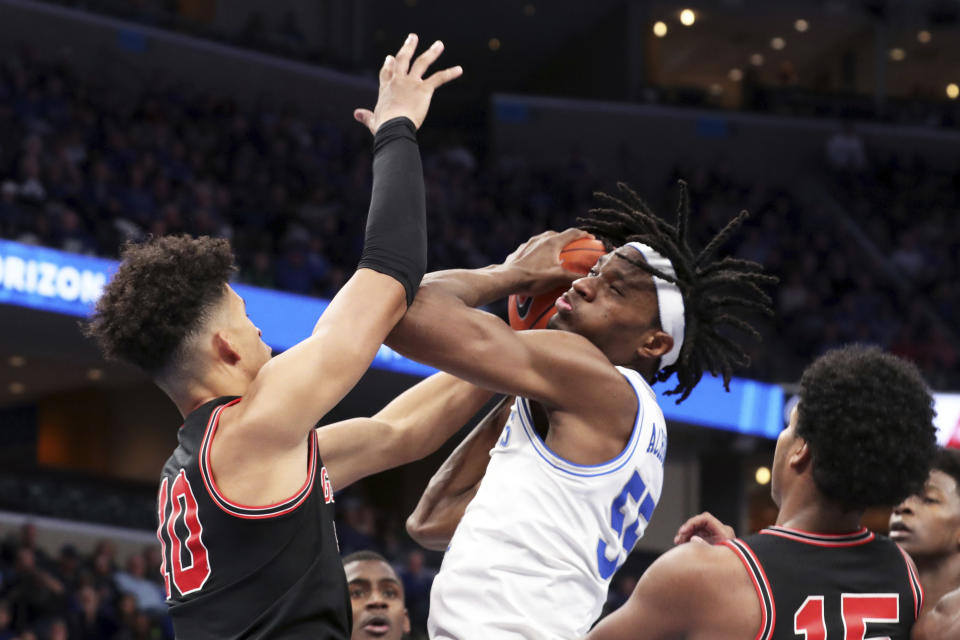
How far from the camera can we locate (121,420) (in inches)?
682

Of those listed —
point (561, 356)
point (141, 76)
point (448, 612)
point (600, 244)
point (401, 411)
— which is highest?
point (141, 76)

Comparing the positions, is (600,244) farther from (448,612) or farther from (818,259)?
(818,259)

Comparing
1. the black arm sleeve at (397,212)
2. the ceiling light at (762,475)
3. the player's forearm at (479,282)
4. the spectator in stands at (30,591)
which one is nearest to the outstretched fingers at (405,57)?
the black arm sleeve at (397,212)

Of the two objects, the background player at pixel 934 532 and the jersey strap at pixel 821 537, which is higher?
the jersey strap at pixel 821 537

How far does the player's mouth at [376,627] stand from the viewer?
15.7 feet

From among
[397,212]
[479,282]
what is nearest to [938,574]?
[479,282]

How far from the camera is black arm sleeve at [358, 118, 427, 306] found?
111 inches

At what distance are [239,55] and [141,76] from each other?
158cm

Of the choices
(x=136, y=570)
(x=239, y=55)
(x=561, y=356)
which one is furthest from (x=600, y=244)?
(x=239, y=55)

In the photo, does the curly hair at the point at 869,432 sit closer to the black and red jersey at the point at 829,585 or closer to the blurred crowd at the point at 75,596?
the black and red jersey at the point at 829,585

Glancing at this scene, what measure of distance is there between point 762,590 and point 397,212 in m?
1.12

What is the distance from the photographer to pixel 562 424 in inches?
118

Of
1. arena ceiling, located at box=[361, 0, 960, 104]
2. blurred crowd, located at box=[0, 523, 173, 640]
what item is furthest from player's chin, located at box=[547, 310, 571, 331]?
arena ceiling, located at box=[361, 0, 960, 104]

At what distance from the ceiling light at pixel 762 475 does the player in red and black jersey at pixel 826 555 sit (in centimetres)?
1727
